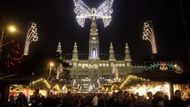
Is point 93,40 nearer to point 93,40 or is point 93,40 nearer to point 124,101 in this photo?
point 93,40

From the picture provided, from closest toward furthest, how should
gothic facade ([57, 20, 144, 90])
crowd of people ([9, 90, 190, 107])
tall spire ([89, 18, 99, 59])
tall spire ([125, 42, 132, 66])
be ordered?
1. crowd of people ([9, 90, 190, 107])
2. gothic facade ([57, 20, 144, 90])
3. tall spire ([125, 42, 132, 66])
4. tall spire ([89, 18, 99, 59])

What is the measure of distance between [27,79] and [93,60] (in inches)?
5345

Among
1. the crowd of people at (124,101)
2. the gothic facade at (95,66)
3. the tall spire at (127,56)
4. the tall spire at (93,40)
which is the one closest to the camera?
the crowd of people at (124,101)

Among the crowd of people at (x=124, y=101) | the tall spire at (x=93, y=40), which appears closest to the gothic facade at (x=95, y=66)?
the tall spire at (x=93, y=40)

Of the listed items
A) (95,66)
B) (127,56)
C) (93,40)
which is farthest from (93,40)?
(127,56)

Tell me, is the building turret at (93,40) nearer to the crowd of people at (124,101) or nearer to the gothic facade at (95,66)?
the gothic facade at (95,66)

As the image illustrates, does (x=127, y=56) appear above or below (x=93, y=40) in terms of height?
below

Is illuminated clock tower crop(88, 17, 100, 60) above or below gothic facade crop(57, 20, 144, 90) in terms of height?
above

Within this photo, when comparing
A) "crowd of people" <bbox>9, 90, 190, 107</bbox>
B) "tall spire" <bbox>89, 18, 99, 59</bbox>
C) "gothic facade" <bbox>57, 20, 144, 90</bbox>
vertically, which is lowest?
"crowd of people" <bbox>9, 90, 190, 107</bbox>

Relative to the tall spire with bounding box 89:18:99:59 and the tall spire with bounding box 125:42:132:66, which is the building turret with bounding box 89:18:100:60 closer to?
the tall spire with bounding box 89:18:99:59

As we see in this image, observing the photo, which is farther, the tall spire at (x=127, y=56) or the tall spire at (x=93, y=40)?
the tall spire at (x=93, y=40)

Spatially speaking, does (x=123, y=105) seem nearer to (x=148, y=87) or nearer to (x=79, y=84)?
(x=148, y=87)

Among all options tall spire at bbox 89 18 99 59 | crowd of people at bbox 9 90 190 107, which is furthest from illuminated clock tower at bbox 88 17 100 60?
crowd of people at bbox 9 90 190 107

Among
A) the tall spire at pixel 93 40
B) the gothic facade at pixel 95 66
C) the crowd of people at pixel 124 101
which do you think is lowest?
the crowd of people at pixel 124 101
